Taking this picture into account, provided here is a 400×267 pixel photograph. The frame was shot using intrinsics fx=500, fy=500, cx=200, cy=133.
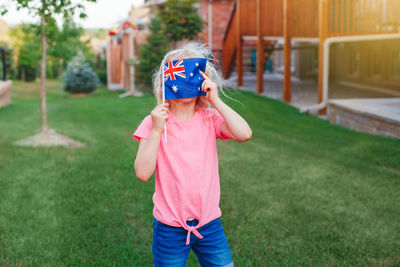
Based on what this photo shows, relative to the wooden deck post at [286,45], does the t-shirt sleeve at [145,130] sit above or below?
below

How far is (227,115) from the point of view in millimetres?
A: 2344

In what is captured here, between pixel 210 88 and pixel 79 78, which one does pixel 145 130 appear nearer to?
pixel 210 88

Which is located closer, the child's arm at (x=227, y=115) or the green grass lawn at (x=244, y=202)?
the child's arm at (x=227, y=115)

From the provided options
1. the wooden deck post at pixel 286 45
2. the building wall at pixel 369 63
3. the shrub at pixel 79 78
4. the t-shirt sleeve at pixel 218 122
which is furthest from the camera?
the shrub at pixel 79 78

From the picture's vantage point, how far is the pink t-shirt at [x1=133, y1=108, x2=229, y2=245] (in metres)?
2.32

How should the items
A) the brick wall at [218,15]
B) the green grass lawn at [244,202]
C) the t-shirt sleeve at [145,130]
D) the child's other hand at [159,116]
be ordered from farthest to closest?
the brick wall at [218,15] < the green grass lawn at [244,202] < the t-shirt sleeve at [145,130] < the child's other hand at [159,116]

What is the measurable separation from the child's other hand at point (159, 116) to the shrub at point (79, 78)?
1904 centimetres

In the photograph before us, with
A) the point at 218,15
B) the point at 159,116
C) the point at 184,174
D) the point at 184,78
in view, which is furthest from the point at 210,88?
the point at 218,15

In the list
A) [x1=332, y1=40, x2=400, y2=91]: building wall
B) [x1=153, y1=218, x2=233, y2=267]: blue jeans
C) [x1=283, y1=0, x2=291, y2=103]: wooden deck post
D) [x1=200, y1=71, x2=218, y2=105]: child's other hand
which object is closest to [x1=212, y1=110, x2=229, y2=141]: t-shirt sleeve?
[x1=200, y1=71, x2=218, y2=105]: child's other hand

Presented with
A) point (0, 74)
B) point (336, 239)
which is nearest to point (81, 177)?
point (336, 239)

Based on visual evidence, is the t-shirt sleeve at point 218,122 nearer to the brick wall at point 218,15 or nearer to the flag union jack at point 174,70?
the flag union jack at point 174,70

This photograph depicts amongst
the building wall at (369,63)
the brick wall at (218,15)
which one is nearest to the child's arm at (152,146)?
the building wall at (369,63)

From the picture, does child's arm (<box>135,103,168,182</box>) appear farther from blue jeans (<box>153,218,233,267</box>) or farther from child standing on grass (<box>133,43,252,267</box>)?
blue jeans (<box>153,218,233,267</box>)

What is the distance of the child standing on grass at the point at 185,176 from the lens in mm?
2314
